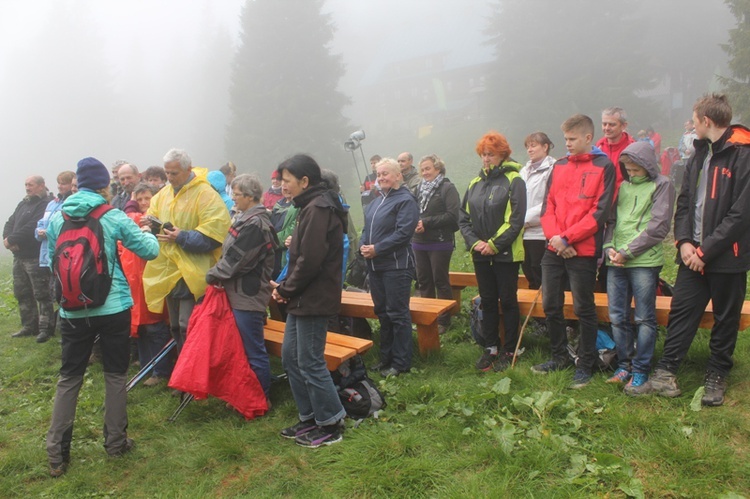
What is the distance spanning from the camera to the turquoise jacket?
153 inches

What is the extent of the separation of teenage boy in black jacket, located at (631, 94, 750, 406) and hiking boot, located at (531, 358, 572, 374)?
0.75m

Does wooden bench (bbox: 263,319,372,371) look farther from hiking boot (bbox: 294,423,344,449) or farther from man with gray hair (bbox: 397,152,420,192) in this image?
man with gray hair (bbox: 397,152,420,192)

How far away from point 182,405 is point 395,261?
2.27 metres

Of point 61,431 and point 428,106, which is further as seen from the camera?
point 428,106

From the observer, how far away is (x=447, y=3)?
213 ft

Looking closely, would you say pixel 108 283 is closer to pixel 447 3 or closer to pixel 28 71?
pixel 447 3

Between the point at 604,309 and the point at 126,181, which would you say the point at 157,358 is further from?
the point at 604,309

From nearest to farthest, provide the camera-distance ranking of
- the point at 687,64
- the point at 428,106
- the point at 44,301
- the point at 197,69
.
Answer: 1. the point at 44,301
2. the point at 687,64
3. the point at 428,106
4. the point at 197,69

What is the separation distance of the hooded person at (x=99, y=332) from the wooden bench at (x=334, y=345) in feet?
4.39

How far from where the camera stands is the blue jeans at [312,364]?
3.85 meters

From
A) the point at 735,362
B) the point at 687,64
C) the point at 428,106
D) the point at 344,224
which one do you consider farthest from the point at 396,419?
the point at 428,106

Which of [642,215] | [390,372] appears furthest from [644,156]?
[390,372]

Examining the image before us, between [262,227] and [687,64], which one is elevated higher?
[687,64]

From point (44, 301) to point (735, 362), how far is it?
324 inches
